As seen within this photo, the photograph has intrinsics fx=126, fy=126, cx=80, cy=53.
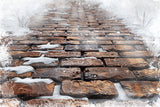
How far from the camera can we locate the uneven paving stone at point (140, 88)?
0.77m

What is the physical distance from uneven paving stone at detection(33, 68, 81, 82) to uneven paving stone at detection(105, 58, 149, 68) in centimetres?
31

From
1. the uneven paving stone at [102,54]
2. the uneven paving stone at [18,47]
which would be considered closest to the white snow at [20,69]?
the uneven paving stone at [18,47]

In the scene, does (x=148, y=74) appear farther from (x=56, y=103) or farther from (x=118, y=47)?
(x=56, y=103)

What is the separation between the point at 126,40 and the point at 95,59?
0.66 metres

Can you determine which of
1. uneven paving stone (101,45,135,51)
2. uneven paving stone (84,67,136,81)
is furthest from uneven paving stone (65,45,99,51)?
uneven paving stone (84,67,136,81)

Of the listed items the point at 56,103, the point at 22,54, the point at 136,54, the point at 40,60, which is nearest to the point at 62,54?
the point at 40,60

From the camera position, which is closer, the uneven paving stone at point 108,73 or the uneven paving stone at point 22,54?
the uneven paving stone at point 108,73

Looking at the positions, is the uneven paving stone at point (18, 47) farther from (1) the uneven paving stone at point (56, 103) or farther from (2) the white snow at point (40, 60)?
(1) the uneven paving stone at point (56, 103)

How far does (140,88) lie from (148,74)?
0.20 meters

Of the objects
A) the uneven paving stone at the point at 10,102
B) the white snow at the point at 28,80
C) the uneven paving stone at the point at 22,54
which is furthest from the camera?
the uneven paving stone at the point at 22,54

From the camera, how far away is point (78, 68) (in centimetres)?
103

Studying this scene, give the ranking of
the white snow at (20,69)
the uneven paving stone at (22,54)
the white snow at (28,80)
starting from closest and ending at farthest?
the white snow at (28,80), the white snow at (20,69), the uneven paving stone at (22,54)

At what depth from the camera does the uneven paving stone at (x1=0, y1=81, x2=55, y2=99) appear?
2.49 ft

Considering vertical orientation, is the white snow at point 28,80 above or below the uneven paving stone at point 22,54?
below
